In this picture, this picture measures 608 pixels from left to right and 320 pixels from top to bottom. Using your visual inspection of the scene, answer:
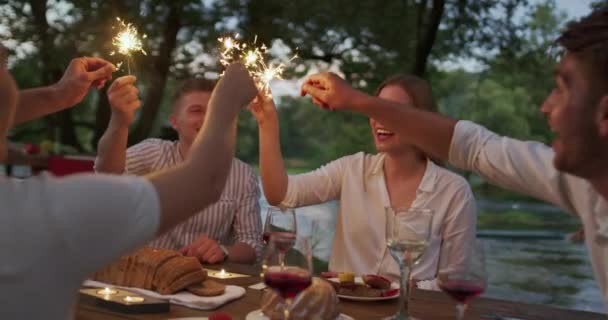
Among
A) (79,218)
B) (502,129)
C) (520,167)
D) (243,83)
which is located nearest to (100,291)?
(243,83)

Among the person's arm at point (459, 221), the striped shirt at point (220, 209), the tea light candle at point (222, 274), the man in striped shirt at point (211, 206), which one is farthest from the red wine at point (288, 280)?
the striped shirt at point (220, 209)

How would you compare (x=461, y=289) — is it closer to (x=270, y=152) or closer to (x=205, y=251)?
(x=205, y=251)

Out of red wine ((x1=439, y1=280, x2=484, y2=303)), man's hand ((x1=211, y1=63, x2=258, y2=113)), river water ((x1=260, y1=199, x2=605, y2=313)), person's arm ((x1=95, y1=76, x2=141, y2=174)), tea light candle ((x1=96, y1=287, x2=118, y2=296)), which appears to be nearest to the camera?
man's hand ((x1=211, y1=63, x2=258, y2=113))

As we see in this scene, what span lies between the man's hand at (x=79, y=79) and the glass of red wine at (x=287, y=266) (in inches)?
46.6

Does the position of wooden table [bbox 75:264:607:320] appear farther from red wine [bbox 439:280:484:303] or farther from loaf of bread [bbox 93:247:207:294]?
red wine [bbox 439:280:484:303]

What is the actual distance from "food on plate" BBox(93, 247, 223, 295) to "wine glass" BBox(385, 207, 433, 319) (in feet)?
1.84

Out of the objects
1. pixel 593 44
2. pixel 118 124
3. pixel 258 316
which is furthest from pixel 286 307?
pixel 118 124

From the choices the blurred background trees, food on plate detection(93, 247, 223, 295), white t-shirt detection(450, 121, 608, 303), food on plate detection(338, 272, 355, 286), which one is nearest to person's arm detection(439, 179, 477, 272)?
white t-shirt detection(450, 121, 608, 303)

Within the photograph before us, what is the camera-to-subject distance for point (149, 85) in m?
6.75

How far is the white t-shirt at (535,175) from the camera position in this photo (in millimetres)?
1772

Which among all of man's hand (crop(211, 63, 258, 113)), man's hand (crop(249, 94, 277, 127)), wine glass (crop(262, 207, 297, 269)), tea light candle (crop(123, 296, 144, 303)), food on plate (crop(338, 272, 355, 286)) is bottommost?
tea light candle (crop(123, 296, 144, 303))

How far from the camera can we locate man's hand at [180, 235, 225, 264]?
2.46 metres

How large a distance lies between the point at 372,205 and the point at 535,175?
1.07 metres

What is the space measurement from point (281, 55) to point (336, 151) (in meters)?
1.24
